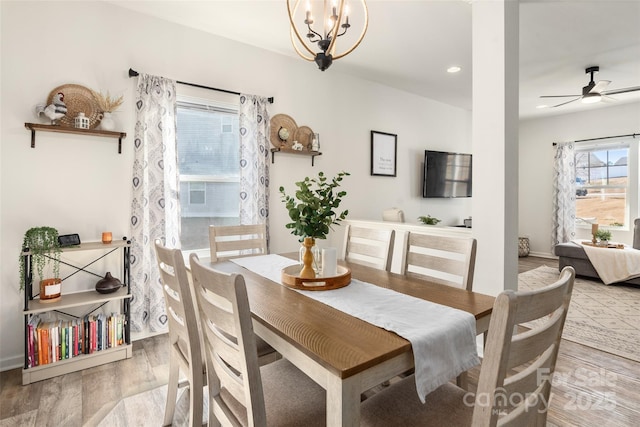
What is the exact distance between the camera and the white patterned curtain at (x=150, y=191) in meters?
2.62

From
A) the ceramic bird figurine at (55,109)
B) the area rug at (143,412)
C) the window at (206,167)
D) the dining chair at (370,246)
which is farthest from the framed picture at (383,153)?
the area rug at (143,412)

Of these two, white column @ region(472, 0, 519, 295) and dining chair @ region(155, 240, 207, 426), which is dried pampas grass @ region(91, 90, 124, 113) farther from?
white column @ region(472, 0, 519, 295)

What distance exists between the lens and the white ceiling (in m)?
2.63

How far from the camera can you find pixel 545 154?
6.27 metres

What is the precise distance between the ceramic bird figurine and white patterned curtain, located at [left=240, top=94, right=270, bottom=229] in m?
1.38

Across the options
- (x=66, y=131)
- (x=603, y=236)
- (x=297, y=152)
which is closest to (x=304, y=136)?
(x=297, y=152)

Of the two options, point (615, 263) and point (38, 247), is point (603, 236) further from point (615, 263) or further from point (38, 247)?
point (38, 247)

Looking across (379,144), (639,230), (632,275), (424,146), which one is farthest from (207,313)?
(639,230)

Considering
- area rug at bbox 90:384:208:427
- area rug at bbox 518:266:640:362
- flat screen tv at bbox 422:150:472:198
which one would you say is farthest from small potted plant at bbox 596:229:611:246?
area rug at bbox 90:384:208:427

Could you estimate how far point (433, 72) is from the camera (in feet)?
13.2

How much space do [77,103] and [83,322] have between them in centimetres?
161

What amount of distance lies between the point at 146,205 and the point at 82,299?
815 mm

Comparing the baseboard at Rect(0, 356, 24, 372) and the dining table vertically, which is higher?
the dining table

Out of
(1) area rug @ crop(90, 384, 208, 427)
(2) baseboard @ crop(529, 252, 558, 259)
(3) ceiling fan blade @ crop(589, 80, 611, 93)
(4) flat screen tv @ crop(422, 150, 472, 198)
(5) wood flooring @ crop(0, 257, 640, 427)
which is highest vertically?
(3) ceiling fan blade @ crop(589, 80, 611, 93)
